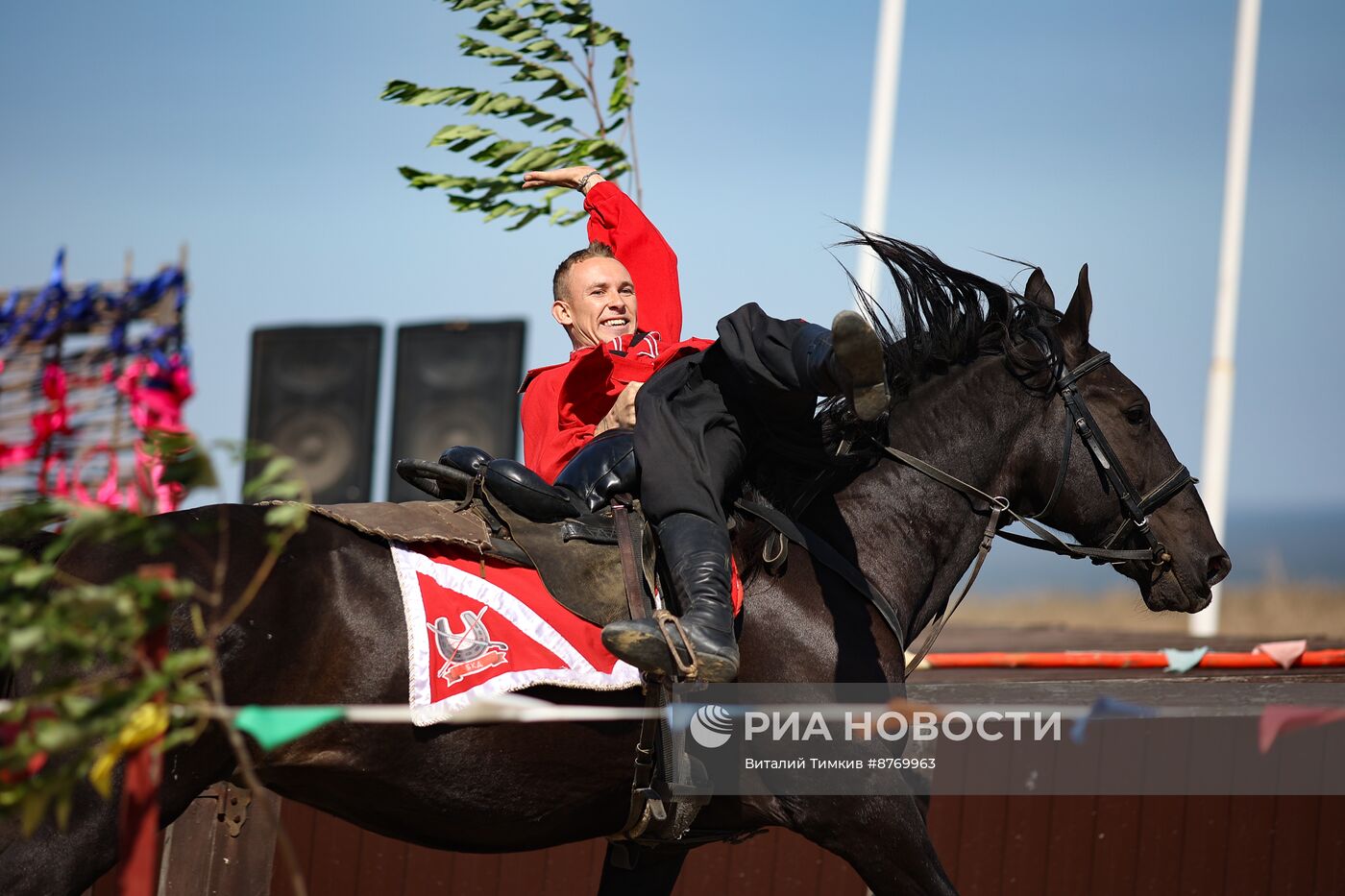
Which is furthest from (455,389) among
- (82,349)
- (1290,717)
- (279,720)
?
(279,720)

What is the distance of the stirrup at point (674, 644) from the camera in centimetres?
320

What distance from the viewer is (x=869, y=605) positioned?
371cm

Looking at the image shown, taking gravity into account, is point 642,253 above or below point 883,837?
above

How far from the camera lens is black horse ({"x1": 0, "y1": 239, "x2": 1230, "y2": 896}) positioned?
3137 mm

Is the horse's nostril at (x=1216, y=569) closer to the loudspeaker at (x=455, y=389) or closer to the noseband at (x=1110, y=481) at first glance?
the noseband at (x=1110, y=481)

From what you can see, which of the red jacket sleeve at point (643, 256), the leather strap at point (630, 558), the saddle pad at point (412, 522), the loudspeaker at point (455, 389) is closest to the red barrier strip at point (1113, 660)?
the red jacket sleeve at point (643, 256)

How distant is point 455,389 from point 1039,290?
243 inches

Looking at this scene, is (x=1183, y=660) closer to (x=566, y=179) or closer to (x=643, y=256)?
(x=643, y=256)

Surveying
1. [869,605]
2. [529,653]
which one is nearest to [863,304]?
[869,605]

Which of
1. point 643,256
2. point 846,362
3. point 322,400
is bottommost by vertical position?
point 322,400

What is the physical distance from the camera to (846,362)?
322cm

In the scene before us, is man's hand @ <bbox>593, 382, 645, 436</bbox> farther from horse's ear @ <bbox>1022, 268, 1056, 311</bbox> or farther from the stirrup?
horse's ear @ <bbox>1022, 268, 1056, 311</bbox>

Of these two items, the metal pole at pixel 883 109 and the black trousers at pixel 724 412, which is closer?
the black trousers at pixel 724 412

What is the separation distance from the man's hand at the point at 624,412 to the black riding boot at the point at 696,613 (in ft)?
1.88
